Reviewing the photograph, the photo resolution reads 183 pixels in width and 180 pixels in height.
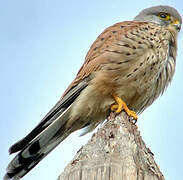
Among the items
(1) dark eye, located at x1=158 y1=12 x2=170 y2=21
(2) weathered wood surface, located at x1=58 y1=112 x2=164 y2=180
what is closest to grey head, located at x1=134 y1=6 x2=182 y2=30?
(1) dark eye, located at x1=158 y1=12 x2=170 y2=21

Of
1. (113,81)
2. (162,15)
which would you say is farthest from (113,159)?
(162,15)

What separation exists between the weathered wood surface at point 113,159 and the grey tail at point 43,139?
1246 mm

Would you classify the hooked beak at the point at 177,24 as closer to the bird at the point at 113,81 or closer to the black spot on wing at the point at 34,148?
the bird at the point at 113,81

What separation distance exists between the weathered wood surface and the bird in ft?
4.81

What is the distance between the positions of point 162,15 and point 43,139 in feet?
7.56

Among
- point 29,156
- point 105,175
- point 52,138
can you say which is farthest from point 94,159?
point 52,138

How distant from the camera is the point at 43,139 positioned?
13.4 feet

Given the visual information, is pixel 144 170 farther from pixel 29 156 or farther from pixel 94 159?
pixel 29 156

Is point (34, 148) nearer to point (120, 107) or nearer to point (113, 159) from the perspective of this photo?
point (120, 107)

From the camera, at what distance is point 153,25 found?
4.78 meters

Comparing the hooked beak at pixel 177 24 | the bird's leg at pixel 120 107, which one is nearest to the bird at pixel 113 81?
the bird's leg at pixel 120 107

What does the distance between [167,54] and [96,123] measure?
112cm

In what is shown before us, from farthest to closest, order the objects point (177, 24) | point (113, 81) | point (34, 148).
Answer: point (177, 24)
point (113, 81)
point (34, 148)

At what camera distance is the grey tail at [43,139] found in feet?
11.7
